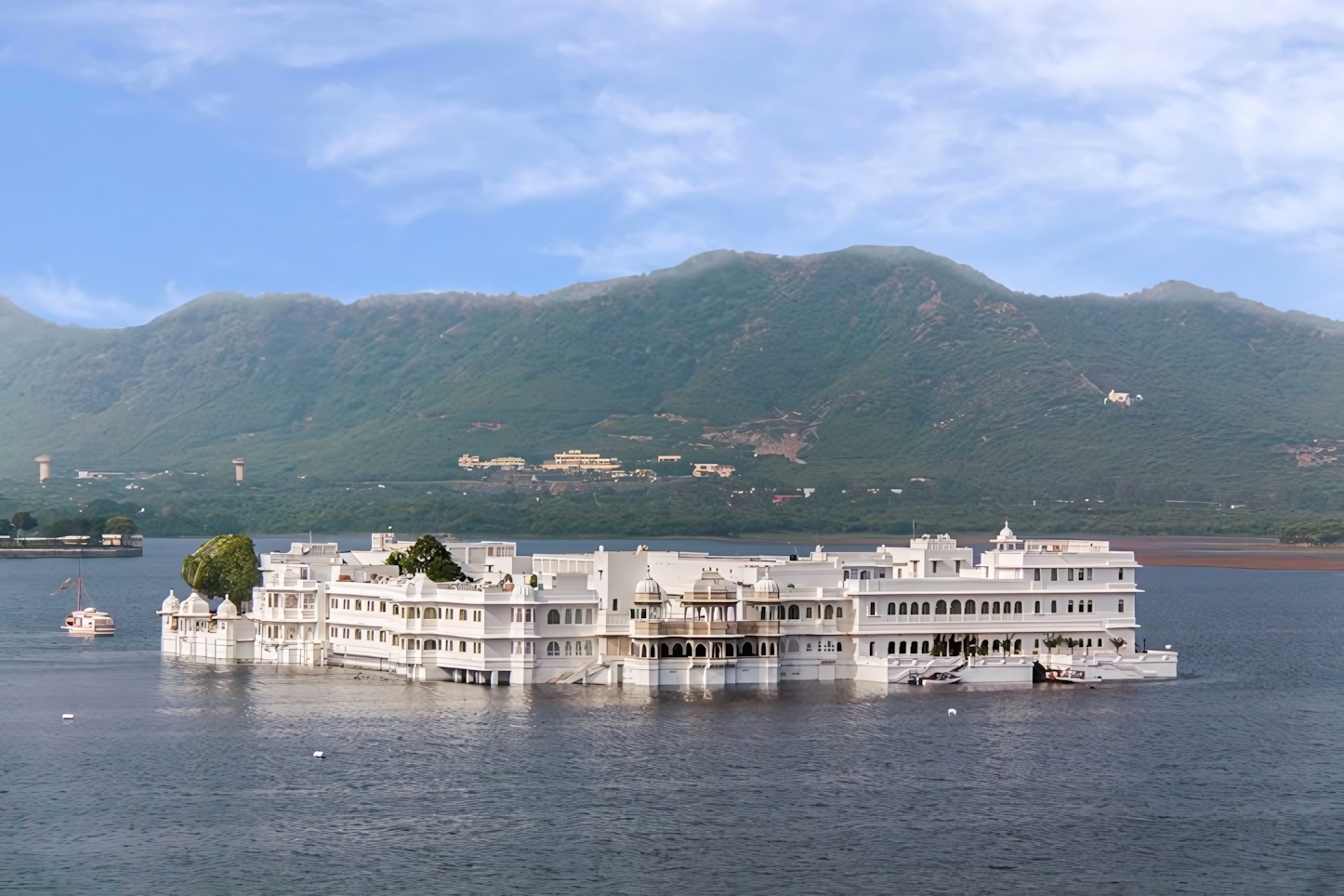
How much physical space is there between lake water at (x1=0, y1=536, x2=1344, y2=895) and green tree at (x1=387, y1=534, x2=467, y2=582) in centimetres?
683

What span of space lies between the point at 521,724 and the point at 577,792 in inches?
499

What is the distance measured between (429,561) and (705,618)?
54.7 ft

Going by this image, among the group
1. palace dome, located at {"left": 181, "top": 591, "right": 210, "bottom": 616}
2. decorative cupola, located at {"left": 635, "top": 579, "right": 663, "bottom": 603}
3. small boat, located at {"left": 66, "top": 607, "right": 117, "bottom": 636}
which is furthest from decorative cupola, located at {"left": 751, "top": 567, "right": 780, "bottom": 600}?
small boat, located at {"left": 66, "top": 607, "right": 117, "bottom": 636}

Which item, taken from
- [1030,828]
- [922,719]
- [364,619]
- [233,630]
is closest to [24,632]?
[233,630]

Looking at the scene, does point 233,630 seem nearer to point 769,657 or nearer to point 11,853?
point 769,657

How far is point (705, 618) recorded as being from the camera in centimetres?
9319

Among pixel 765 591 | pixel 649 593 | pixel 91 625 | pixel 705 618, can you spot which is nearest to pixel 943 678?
pixel 765 591

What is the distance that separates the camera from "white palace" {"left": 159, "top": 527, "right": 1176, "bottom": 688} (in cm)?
9312

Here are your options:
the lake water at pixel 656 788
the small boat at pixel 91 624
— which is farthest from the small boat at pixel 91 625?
the lake water at pixel 656 788

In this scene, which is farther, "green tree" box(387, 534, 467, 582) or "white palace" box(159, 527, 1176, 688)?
"green tree" box(387, 534, 467, 582)

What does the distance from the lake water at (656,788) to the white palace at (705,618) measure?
1.91 m

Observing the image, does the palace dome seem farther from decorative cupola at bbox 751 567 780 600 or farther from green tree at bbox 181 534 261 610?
decorative cupola at bbox 751 567 780 600

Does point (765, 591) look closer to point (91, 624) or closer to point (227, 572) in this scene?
point (227, 572)

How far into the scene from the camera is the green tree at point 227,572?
4621 inches
